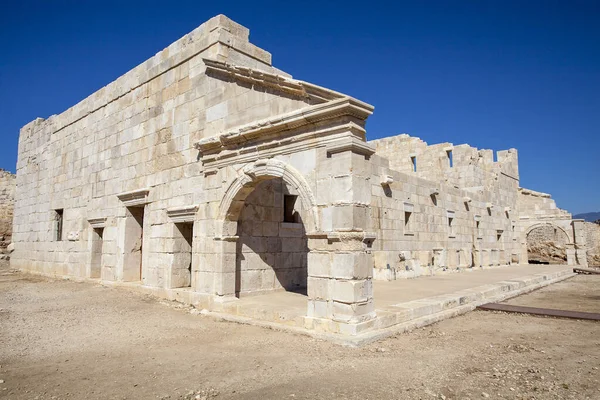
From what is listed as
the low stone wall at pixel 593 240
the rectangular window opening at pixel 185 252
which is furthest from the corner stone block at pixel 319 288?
the low stone wall at pixel 593 240

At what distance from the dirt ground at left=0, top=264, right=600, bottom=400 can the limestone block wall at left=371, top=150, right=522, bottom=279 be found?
4873mm

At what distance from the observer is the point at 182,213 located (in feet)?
27.7

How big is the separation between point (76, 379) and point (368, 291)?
3.54 meters

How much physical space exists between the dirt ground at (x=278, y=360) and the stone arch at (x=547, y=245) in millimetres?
19990

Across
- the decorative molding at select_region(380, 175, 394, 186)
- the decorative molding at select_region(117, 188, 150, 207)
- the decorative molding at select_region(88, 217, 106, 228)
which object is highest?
the decorative molding at select_region(380, 175, 394, 186)

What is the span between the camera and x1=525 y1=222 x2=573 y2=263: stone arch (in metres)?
23.4

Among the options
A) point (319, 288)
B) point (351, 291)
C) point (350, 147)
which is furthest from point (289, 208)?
point (351, 291)

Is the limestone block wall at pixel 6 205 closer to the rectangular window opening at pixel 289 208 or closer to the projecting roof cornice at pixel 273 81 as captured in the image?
the rectangular window opening at pixel 289 208

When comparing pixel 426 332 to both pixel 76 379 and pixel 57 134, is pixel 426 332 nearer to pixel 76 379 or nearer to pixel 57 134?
pixel 76 379

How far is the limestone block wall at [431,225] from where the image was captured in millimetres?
11711

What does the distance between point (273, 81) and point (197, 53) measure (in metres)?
2.99

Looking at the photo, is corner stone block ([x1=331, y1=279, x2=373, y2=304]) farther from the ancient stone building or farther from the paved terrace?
the paved terrace

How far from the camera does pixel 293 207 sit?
9.31 m

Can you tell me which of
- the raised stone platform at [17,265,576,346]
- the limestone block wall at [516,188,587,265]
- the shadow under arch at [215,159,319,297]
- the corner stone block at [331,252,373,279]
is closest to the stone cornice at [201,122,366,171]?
the shadow under arch at [215,159,319,297]
